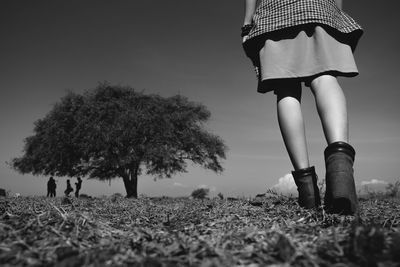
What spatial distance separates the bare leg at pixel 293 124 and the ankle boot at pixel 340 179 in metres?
0.22

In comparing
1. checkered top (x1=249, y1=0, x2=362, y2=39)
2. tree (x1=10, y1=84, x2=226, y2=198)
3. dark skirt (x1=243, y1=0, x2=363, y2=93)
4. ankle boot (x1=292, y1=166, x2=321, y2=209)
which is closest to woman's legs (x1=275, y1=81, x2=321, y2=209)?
ankle boot (x1=292, y1=166, x2=321, y2=209)

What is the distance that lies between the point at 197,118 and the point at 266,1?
24217 mm

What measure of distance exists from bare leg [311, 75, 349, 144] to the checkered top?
17.9 inches

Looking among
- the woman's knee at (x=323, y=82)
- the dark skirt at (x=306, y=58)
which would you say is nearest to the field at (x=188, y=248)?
the woman's knee at (x=323, y=82)

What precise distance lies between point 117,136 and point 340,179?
22351 millimetres

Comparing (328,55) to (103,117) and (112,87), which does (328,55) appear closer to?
(103,117)

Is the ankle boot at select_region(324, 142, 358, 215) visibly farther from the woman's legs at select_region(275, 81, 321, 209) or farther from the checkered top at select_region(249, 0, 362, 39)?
the checkered top at select_region(249, 0, 362, 39)

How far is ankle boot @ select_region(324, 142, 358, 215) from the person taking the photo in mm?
1827

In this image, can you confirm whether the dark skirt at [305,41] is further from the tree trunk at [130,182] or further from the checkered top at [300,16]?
the tree trunk at [130,182]

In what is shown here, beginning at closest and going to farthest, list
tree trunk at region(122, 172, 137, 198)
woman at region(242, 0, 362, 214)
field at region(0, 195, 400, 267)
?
field at region(0, 195, 400, 267) → woman at region(242, 0, 362, 214) → tree trunk at region(122, 172, 137, 198)

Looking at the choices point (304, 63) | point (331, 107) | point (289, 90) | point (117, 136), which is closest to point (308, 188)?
point (331, 107)

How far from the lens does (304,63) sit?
240cm

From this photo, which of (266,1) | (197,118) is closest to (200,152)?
(197,118)

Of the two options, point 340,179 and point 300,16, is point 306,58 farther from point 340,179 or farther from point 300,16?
point 340,179
